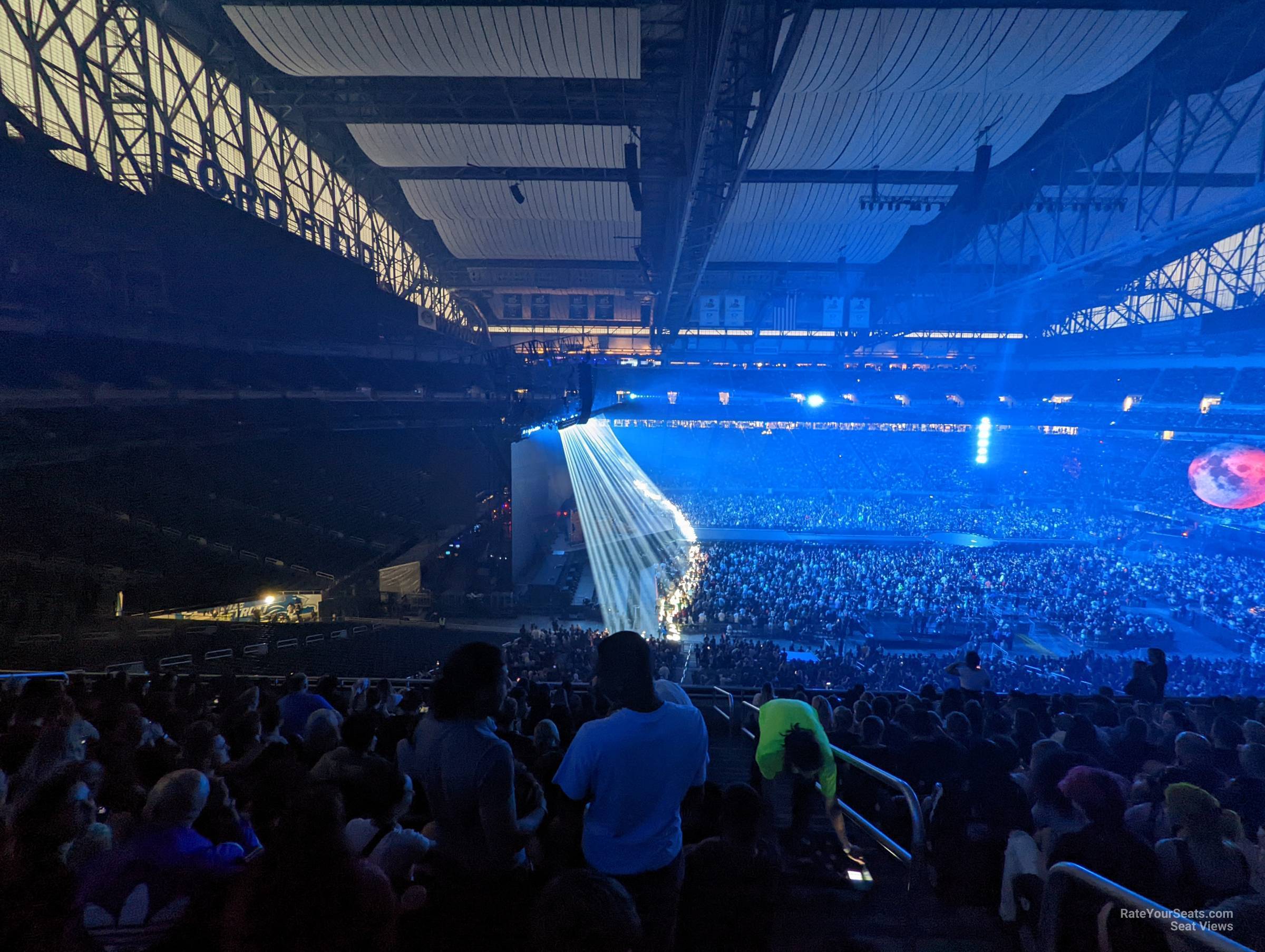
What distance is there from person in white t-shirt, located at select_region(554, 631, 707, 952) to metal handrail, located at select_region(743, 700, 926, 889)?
52.1 inches

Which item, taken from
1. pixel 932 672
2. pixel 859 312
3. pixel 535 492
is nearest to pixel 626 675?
pixel 932 672

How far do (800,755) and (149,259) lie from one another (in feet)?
31.0

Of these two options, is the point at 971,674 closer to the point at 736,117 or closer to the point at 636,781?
the point at 636,781

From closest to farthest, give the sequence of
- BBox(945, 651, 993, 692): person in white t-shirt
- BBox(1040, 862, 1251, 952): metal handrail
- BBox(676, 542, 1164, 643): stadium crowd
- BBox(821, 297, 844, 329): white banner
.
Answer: BBox(1040, 862, 1251, 952): metal handrail < BBox(945, 651, 993, 692): person in white t-shirt < BBox(676, 542, 1164, 643): stadium crowd < BBox(821, 297, 844, 329): white banner

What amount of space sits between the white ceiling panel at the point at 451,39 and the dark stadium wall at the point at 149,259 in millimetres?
3179

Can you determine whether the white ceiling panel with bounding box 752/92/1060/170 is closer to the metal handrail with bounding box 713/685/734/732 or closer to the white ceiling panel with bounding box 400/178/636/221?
the white ceiling panel with bounding box 400/178/636/221

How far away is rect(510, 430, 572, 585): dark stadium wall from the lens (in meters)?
17.6

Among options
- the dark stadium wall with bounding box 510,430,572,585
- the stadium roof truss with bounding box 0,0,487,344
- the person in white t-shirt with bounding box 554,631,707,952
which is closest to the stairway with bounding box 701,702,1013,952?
the person in white t-shirt with bounding box 554,631,707,952

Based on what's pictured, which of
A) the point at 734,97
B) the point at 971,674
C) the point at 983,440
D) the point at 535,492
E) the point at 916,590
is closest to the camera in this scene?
the point at 971,674

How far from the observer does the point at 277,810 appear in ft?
6.53

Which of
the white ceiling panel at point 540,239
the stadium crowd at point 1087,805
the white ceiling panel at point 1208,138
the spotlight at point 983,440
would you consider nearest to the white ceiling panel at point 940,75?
the white ceiling panel at point 1208,138

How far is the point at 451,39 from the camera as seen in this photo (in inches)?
392

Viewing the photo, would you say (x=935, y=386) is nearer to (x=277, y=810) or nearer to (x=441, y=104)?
(x=441, y=104)

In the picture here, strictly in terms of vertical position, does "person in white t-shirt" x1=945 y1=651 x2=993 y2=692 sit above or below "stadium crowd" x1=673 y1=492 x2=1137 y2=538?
below
